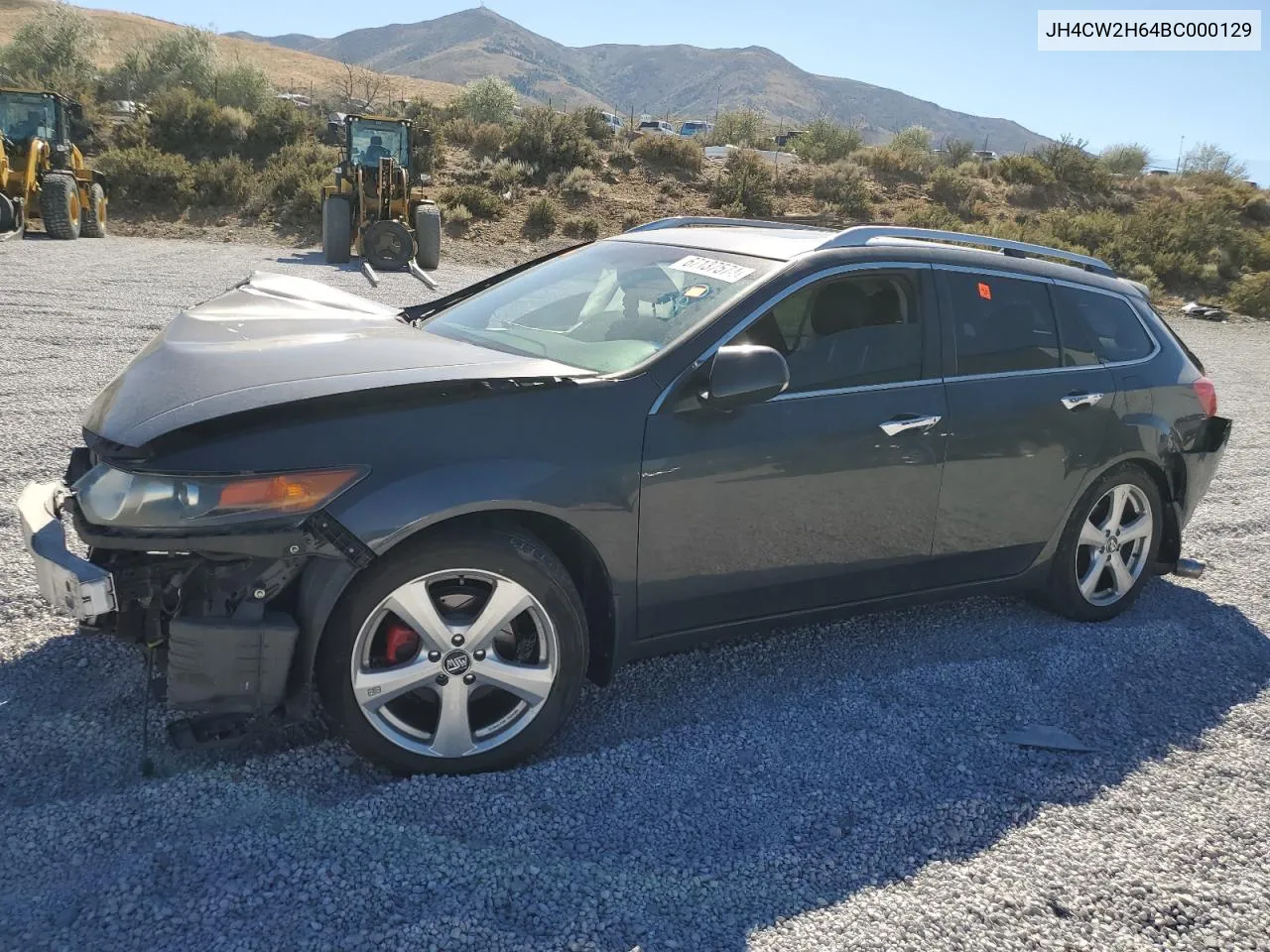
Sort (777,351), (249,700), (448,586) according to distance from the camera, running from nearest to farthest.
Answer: (249,700)
(448,586)
(777,351)

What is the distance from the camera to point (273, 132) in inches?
1072

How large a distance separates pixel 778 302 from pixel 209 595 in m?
2.09

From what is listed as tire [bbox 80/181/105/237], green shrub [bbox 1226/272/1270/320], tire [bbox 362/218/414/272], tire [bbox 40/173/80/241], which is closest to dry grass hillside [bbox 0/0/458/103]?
tire [bbox 80/181/105/237]

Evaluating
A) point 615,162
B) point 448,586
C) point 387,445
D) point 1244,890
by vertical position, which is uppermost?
point 615,162

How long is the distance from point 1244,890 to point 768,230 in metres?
2.92

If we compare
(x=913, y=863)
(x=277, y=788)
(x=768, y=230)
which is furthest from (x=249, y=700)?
(x=768, y=230)

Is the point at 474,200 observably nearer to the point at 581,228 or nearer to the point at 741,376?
the point at 581,228

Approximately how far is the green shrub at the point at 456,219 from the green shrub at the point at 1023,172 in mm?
18753

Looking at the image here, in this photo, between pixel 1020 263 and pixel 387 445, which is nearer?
pixel 387 445

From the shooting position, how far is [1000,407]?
4.23 m

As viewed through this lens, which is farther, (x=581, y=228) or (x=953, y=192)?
(x=953, y=192)

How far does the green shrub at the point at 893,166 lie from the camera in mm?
32469

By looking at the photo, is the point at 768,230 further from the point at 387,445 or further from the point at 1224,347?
the point at 1224,347

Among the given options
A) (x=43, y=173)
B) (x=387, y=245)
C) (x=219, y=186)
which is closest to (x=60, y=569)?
(x=387, y=245)
